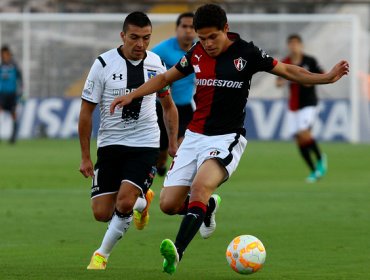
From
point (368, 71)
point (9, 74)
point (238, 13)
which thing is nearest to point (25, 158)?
point (9, 74)

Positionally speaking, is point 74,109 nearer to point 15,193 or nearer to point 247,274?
point 15,193

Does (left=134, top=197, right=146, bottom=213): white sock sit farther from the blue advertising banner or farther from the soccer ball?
the blue advertising banner

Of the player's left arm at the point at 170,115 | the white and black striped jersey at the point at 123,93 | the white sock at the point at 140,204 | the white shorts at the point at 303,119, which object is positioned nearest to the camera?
the white and black striped jersey at the point at 123,93

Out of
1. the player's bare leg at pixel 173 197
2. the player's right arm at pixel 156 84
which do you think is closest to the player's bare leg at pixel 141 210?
the player's bare leg at pixel 173 197

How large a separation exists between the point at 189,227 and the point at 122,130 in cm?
170

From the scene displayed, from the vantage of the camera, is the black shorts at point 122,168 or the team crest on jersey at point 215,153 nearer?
the team crest on jersey at point 215,153

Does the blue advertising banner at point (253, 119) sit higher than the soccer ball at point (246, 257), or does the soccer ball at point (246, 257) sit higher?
the blue advertising banner at point (253, 119)

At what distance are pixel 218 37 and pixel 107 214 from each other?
6.88ft

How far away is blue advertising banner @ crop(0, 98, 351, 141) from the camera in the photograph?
32469mm

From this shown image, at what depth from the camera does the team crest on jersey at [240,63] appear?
9.66 meters

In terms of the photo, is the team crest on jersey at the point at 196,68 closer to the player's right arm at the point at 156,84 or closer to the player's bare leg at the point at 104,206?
the player's right arm at the point at 156,84

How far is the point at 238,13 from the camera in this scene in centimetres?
3847

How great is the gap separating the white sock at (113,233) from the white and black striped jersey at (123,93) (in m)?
0.71

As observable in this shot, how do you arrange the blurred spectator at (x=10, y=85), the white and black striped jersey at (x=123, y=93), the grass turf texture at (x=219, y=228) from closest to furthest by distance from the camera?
the grass turf texture at (x=219, y=228)
the white and black striped jersey at (x=123, y=93)
the blurred spectator at (x=10, y=85)
